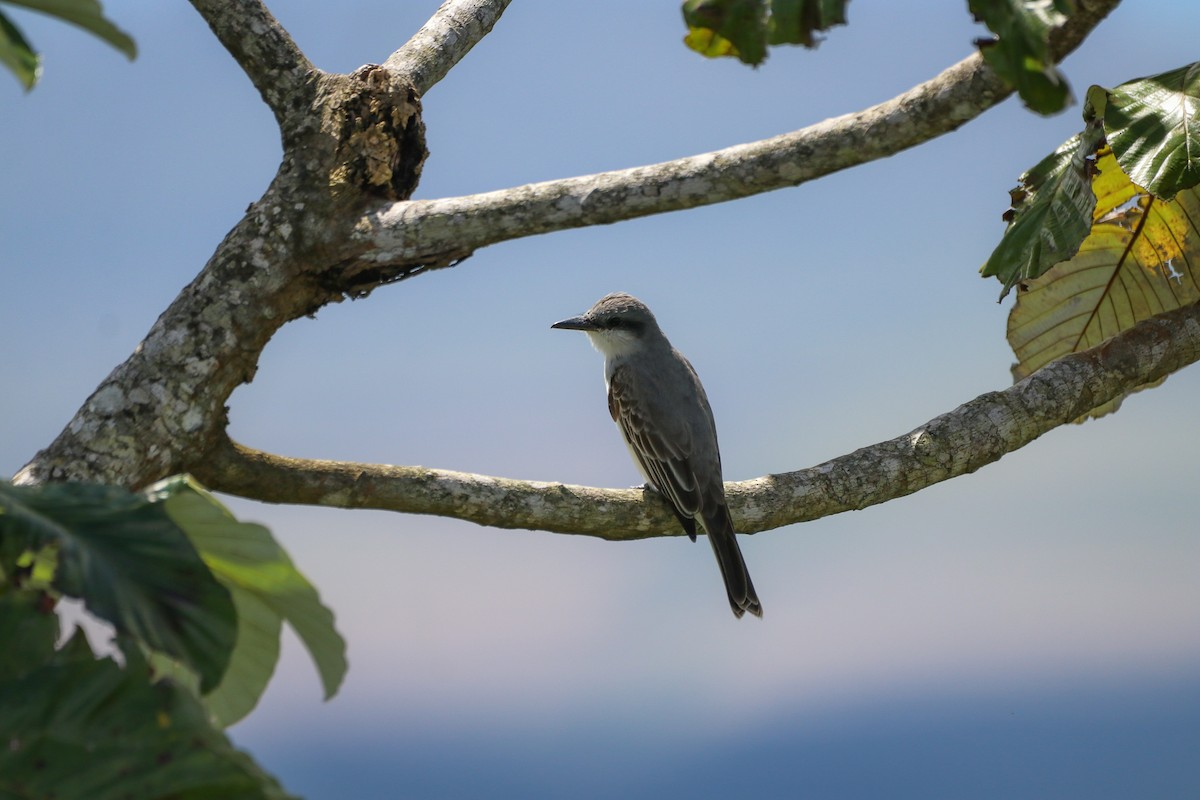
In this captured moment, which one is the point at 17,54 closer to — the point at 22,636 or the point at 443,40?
the point at 22,636

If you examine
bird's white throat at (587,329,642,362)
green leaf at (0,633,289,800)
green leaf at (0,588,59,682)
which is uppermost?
bird's white throat at (587,329,642,362)

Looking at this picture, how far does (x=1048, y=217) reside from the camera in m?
4.07

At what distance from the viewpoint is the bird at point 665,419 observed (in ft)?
17.4

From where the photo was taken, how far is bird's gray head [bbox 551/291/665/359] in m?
6.38

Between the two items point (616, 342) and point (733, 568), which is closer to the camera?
point (733, 568)

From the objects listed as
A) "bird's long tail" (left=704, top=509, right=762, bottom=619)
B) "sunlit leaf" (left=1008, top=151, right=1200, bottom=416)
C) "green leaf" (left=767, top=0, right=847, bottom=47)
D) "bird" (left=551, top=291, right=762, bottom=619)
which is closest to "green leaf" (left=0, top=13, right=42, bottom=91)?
"green leaf" (left=767, top=0, right=847, bottom=47)

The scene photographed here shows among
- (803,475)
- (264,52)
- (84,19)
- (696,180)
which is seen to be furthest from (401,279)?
(84,19)

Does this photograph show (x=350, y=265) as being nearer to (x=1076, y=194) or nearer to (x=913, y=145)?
(x=913, y=145)

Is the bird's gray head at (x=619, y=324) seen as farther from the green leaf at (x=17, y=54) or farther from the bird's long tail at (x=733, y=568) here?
the green leaf at (x=17, y=54)

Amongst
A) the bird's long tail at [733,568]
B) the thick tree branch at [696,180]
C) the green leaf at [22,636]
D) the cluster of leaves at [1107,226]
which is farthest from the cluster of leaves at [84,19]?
the bird's long tail at [733,568]

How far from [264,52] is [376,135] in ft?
2.12

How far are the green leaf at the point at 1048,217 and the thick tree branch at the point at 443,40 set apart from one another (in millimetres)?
2481

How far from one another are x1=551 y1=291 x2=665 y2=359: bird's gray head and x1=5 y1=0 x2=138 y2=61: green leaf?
438 cm

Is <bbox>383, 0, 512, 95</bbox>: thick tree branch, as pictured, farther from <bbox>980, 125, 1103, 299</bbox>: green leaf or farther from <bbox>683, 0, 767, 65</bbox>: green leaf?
<bbox>980, 125, 1103, 299</bbox>: green leaf
